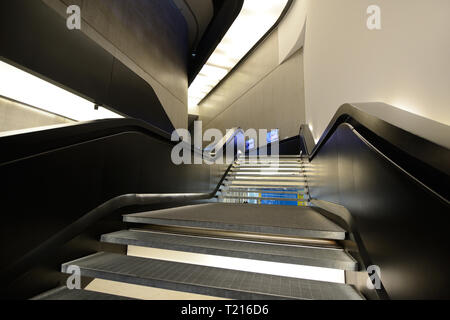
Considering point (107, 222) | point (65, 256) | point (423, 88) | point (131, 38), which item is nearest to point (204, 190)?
point (107, 222)

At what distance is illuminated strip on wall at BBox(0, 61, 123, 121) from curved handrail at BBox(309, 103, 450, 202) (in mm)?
3243

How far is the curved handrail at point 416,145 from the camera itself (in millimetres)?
574

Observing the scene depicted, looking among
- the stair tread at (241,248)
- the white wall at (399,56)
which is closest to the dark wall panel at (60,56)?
the stair tread at (241,248)

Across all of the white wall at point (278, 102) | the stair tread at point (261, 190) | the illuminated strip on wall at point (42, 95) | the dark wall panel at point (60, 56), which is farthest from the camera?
the white wall at point (278, 102)

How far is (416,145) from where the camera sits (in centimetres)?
67

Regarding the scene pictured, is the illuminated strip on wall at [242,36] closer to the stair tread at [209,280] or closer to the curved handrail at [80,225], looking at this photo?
the curved handrail at [80,225]

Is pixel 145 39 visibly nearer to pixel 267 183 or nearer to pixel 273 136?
pixel 267 183

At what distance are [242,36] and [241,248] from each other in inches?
380

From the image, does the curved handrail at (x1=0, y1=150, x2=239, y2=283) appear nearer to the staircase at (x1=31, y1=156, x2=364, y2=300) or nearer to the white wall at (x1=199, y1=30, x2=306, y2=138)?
the staircase at (x1=31, y1=156, x2=364, y2=300)

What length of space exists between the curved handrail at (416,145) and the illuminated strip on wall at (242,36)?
27.2 feet

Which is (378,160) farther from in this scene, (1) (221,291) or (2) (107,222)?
(2) (107,222)

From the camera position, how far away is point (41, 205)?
4.00 ft

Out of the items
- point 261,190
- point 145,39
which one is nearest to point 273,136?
point 261,190
